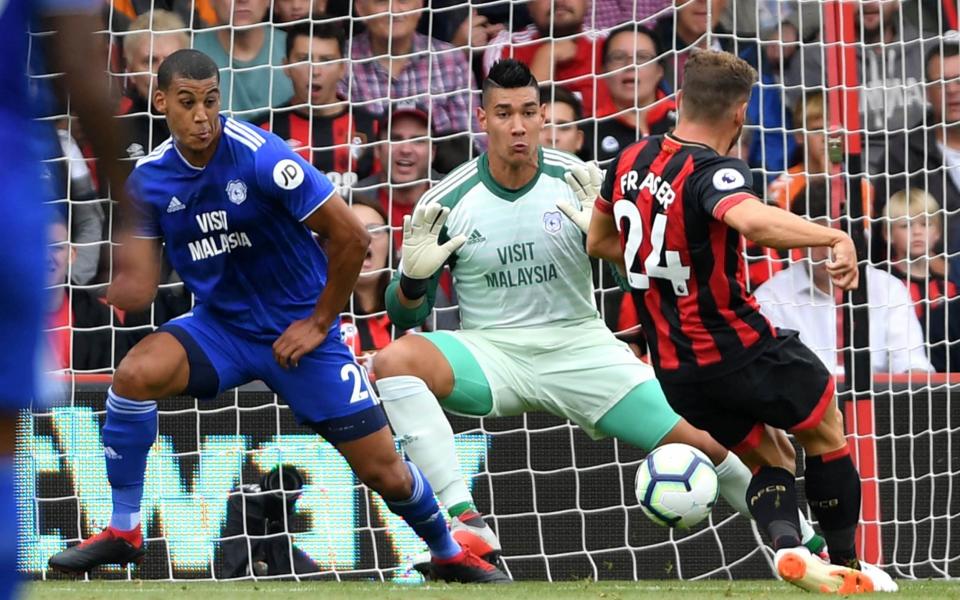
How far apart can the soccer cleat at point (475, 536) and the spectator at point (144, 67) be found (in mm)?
2627

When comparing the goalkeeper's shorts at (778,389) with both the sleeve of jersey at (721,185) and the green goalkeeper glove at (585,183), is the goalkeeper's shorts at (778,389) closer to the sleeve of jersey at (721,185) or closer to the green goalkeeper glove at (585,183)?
the sleeve of jersey at (721,185)

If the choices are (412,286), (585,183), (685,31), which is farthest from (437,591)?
(685,31)

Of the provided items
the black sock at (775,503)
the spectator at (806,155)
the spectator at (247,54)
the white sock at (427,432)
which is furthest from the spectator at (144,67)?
the black sock at (775,503)

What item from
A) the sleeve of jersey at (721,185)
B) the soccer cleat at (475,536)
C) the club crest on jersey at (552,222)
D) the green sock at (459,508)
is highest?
the club crest on jersey at (552,222)

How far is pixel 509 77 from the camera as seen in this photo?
616 centimetres

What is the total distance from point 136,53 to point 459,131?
1599 mm

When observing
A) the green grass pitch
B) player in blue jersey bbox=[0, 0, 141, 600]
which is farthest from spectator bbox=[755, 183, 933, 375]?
player in blue jersey bbox=[0, 0, 141, 600]

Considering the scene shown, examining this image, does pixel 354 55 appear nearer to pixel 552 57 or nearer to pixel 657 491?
pixel 552 57

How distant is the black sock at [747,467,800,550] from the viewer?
4707 mm

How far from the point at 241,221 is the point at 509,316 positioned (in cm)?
126

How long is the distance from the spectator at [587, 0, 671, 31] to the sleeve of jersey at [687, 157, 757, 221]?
320cm

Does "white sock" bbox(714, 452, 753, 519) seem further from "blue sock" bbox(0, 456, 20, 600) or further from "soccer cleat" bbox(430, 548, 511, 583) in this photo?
"blue sock" bbox(0, 456, 20, 600)

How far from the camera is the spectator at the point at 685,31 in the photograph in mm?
7289

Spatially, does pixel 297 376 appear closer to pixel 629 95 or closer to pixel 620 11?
pixel 629 95
